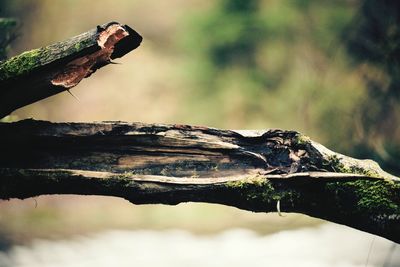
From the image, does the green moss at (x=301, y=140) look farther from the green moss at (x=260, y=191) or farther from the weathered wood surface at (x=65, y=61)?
the weathered wood surface at (x=65, y=61)

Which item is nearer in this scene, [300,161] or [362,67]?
[300,161]

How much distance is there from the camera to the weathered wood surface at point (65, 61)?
12.1ft

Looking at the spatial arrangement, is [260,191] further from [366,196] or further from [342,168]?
[366,196]

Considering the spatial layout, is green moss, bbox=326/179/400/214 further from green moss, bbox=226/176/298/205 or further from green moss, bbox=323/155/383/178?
green moss, bbox=226/176/298/205

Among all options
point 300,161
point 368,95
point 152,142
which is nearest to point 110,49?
point 152,142

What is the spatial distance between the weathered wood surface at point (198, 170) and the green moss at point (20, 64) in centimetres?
53

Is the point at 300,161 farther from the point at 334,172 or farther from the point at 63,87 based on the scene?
the point at 63,87

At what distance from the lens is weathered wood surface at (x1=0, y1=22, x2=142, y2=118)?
3.68m

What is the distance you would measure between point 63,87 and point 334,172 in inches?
106


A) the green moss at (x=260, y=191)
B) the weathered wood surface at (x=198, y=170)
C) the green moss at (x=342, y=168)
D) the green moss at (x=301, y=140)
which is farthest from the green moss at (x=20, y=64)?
the green moss at (x=342, y=168)

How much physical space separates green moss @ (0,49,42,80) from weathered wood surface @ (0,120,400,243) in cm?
53

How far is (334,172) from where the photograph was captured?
3.80 meters

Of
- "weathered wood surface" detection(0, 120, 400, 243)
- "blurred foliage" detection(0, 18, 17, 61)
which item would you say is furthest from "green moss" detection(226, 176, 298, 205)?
"blurred foliage" detection(0, 18, 17, 61)

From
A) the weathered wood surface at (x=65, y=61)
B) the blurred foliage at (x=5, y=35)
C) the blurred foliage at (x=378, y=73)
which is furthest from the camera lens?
the blurred foliage at (x=378, y=73)
